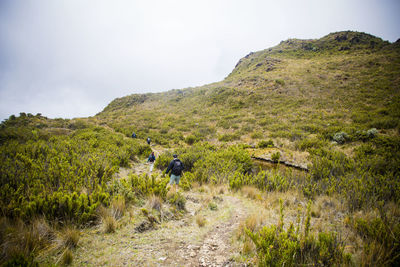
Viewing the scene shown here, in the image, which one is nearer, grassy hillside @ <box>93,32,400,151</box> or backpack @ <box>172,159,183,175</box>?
backpack @ <box>172,159,183,175</box>

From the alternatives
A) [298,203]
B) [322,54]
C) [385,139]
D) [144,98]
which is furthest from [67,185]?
[322,54]

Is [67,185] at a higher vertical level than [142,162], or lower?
higher

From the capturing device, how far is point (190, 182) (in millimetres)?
6141

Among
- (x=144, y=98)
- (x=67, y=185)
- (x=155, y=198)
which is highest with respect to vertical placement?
(x=144, y=98)

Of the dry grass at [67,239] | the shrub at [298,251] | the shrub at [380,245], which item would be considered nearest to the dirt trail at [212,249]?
the shrub at [298,251]

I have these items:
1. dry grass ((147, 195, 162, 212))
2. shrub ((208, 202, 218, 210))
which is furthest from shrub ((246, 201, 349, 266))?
dry grass ((147, 195, 162, 212))

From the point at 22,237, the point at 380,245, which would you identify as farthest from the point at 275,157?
the point at 22,237

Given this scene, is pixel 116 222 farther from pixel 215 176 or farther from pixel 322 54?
pixel 322 54

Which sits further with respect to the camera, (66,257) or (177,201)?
(177,201)

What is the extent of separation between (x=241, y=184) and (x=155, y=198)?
11.1 feet

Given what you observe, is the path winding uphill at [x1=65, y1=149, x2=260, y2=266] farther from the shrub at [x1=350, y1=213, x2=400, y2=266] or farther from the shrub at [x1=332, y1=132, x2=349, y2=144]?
the shrub at [x1=332, y1=132, x2=349, y2=144]

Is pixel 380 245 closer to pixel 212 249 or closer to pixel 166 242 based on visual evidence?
pixel 212 249

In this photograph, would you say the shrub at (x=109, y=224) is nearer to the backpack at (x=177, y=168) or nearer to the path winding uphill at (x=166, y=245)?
the path winding uphill at (x=166, y=245)

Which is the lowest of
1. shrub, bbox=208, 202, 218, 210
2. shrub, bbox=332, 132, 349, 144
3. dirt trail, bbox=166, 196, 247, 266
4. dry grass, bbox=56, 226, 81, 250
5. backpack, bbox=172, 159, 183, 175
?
shrub, bbox=332, 132, 349, 144
